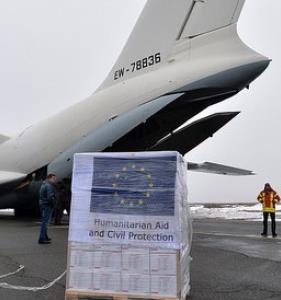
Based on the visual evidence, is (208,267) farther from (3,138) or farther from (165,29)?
(3,138)

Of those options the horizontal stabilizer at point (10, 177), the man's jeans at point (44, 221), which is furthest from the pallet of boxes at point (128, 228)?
the horizontal stabilizer at point (10, 177)

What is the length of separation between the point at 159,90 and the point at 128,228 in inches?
350

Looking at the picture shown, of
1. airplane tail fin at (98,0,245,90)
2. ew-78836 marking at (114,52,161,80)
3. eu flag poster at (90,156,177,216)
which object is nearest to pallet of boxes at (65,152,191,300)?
eu flag poster at (90,156,177,216)

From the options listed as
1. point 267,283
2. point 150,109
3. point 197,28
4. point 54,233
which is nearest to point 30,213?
point 54,233

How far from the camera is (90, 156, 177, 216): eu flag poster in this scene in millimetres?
5445

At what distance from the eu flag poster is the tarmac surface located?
4.38ft

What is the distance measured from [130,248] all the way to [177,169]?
99 cm

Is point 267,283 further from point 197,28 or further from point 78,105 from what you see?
point 78,105

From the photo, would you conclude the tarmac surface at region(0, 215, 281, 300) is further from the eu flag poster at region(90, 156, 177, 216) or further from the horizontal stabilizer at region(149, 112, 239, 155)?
the horizontal stabilizer at region(149, 112, 239, 155)

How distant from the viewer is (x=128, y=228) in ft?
18.0

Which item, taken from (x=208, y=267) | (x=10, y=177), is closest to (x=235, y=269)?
(x=208, y=267)

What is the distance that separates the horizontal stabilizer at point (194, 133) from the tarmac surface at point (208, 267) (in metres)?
4.07

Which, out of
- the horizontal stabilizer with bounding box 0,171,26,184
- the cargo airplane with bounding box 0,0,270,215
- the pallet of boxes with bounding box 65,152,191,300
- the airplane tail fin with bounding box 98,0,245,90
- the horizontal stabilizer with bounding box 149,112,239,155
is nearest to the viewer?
the pallet of boxes with bounding box 65,152,191,300

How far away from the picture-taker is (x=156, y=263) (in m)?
5.36
